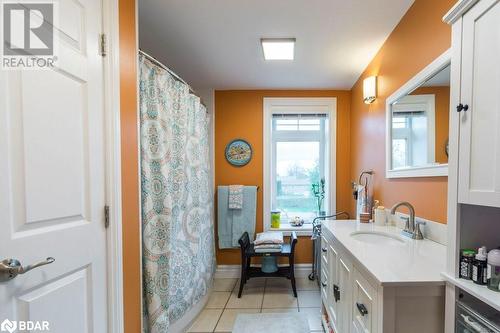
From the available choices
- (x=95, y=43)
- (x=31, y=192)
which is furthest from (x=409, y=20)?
(x=31, y=192)

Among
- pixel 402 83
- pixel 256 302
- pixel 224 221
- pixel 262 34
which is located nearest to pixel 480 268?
pixel 402 83

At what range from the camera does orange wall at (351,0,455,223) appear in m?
1.35

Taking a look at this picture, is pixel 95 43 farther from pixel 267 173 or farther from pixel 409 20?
pixel 267 173

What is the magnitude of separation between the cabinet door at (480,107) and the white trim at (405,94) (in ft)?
1.76

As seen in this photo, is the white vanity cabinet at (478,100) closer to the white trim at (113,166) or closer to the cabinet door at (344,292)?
the cabinet door at (344,292)

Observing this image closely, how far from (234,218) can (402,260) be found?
6.67ft

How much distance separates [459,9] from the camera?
0.83m

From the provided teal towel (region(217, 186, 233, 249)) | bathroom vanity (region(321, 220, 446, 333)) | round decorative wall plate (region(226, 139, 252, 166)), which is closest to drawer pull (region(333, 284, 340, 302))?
bathroom vanity (region(321, 220, 446, 333))

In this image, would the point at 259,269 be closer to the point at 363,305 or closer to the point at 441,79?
the point at 363,305

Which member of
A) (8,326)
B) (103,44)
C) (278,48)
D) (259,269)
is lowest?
(259,269)

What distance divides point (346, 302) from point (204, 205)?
4.90ft

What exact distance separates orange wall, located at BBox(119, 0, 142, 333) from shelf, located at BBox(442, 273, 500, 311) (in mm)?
1446

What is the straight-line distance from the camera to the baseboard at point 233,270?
9.85 ft

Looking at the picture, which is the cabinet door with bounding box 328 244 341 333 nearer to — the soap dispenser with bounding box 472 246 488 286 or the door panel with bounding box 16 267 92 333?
the soap dispenser with bounding box 472 246 488 286
